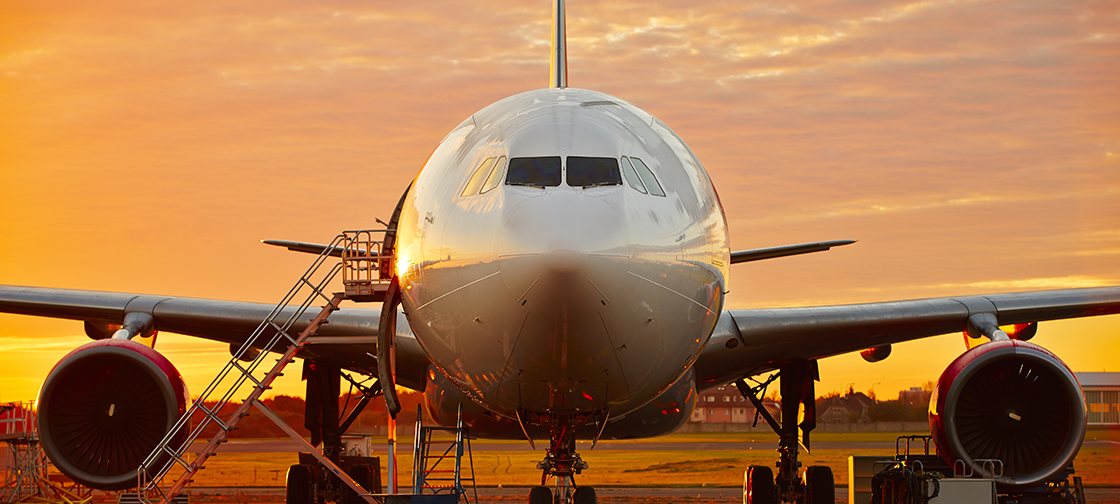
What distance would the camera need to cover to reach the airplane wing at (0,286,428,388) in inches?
530

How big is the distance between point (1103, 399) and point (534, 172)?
45.4 meters

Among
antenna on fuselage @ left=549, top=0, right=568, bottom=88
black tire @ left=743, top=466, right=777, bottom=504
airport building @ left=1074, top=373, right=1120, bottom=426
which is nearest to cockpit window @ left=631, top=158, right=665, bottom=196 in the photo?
antenna on fuselage @ left=549, top=0, right=568, bottom=88

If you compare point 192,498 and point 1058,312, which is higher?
point 1058,312

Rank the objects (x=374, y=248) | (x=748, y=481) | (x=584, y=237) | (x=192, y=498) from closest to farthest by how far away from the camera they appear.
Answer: (x=584, y=237), (x=374, y=248), (x=748, y=481), (x=192, y=498)

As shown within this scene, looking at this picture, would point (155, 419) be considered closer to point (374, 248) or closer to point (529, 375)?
point (374, 248)

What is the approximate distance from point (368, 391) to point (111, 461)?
3.33m

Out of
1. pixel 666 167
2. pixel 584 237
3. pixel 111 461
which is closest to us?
pixel 584 237

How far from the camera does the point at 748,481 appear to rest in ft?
49.9

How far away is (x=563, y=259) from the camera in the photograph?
6.38 meters

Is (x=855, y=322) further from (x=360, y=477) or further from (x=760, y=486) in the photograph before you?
(x=360, y=477)

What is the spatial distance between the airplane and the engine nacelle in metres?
0.03

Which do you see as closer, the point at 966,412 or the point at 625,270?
the point at 625,270

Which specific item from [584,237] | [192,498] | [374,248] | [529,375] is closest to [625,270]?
[584,237]

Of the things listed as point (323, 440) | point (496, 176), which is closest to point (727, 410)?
point (323, 440)
